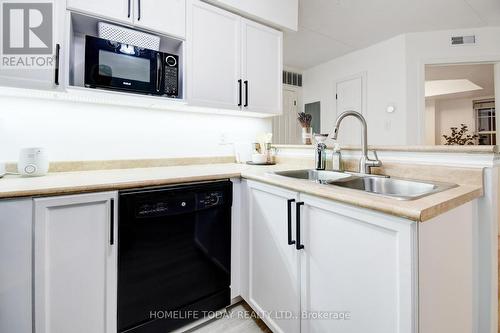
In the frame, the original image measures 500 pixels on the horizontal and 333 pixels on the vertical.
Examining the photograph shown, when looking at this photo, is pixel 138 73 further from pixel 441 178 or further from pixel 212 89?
pixel 441 178

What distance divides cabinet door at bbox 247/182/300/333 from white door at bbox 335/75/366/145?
2.61m

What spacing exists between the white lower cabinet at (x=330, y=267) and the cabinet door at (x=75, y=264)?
0.75m

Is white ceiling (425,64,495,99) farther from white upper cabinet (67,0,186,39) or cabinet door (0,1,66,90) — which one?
cabinet door (0,1,66,90)

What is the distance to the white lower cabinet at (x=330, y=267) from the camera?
0.74 m

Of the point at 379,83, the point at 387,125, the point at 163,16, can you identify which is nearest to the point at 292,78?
the point at 379,83

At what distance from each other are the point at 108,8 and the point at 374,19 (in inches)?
104

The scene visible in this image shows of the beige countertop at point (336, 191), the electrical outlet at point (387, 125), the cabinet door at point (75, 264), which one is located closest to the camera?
the beige countertop at point (336, 191)

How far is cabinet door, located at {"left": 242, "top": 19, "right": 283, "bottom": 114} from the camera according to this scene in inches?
76.5

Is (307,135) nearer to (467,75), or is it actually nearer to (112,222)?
(112,222)

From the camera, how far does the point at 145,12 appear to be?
150 cm

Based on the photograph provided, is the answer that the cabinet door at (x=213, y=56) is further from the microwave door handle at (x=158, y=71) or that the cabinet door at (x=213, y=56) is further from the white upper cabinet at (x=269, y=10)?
the microwave door handle at (x=158, y=71)

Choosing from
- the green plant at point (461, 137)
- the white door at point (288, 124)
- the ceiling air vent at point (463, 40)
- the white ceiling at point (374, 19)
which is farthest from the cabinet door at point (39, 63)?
the green plant at point (461, 137)

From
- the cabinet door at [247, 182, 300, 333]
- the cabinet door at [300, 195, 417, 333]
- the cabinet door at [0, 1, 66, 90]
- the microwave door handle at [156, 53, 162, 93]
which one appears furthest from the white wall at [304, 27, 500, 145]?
the cabinet door at [0, 1, 66, 90]

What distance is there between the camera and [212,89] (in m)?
1.78
